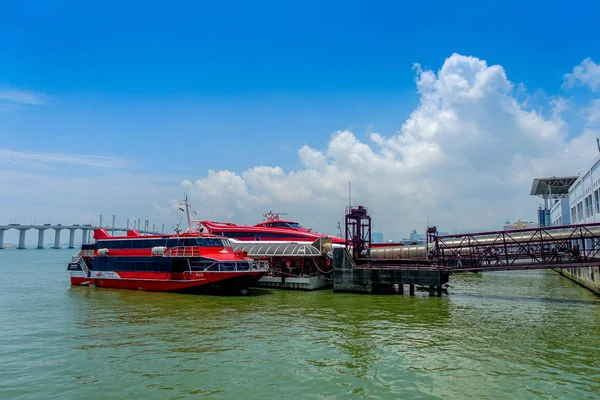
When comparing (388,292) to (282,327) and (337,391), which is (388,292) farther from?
(337,391)

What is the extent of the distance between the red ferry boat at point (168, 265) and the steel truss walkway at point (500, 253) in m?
14.0

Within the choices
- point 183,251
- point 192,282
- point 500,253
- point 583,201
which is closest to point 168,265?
point 183,251

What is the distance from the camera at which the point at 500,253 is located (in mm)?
43125

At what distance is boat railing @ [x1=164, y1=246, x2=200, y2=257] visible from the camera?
4258cm

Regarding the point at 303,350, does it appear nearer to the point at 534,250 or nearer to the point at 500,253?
the point at 534,250

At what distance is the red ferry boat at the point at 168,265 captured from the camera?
40.6 m

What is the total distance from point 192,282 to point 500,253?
32653 mm

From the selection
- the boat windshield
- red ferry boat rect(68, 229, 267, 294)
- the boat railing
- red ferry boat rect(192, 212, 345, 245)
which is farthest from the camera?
red ferry boat rect(192, 212, 345, 245)

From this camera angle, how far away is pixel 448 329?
81.4ft

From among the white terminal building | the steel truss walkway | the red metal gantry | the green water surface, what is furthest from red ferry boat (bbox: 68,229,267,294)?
the white terminal building

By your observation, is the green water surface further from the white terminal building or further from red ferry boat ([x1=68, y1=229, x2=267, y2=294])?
the white terminal building

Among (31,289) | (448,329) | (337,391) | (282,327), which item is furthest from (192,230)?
(337,391)

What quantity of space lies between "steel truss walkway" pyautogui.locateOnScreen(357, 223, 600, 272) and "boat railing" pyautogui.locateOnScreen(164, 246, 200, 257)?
17855 mm

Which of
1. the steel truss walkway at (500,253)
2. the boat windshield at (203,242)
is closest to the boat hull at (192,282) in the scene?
the boat windshield at (203,242)
